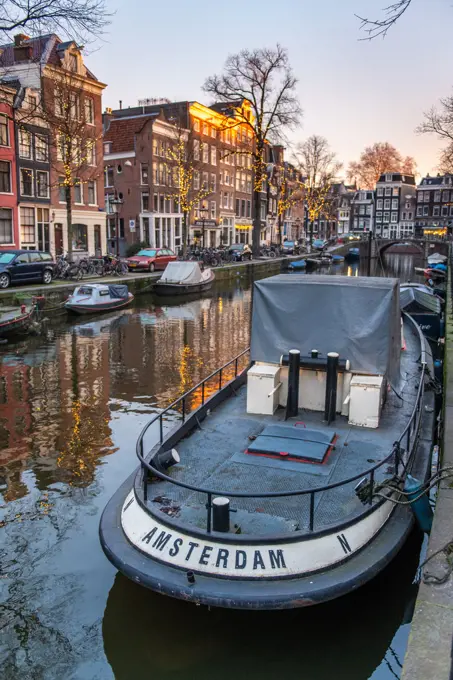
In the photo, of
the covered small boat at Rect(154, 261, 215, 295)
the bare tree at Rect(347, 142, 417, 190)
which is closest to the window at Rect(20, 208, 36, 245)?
the covered small boat at Rect(154, 261, 215, 295)

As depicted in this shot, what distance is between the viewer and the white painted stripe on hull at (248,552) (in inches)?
220

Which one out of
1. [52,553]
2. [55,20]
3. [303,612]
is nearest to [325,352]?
[303,612]

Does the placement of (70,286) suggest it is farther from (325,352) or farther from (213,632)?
(213,632)

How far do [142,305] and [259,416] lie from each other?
70.6 feet

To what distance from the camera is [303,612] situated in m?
6.23

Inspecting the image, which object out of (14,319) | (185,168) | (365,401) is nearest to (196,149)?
(185,168)

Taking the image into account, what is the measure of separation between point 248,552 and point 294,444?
239 centimetres

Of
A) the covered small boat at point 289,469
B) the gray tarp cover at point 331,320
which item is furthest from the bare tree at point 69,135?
the covered small boat at point 289,469

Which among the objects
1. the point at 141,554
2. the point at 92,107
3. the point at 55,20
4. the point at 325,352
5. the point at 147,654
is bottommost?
the point at 147,654

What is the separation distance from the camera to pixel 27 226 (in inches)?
1377

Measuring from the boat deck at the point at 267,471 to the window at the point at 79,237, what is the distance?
32019 millimetres

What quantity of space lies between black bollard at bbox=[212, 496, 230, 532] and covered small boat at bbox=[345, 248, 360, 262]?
2919 inches

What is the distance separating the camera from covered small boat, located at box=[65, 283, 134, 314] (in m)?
25.3

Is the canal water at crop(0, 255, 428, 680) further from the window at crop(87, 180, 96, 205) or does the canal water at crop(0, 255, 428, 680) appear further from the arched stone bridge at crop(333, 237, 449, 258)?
the arched stone bridge at crop(333, 237, 449, 258)
